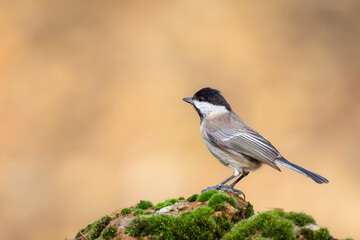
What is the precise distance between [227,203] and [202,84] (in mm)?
6703

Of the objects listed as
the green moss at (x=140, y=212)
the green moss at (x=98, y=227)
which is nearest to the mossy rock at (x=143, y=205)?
the green moss at (x=140, y=212)

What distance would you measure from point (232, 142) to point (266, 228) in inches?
82.9

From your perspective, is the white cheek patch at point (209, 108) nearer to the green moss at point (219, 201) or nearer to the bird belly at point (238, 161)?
the bird belly at point (238, 161)

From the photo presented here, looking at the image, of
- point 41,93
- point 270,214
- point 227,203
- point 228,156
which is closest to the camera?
point 270,214

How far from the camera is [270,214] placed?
10.5 ft

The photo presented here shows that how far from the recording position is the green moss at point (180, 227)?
325cm

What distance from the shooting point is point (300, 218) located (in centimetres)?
317

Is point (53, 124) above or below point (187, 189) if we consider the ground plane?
above

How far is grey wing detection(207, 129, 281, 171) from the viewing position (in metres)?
4.90

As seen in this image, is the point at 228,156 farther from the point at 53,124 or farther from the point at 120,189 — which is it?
the point at 53,124

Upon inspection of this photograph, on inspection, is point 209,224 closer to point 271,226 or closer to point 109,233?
point 271,226

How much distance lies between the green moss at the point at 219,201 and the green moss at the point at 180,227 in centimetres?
13

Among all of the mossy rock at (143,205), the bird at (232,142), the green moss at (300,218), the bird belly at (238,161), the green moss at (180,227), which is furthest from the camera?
the bird belly at (238,161)

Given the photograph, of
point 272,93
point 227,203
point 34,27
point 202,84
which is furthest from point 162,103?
point 227,203
